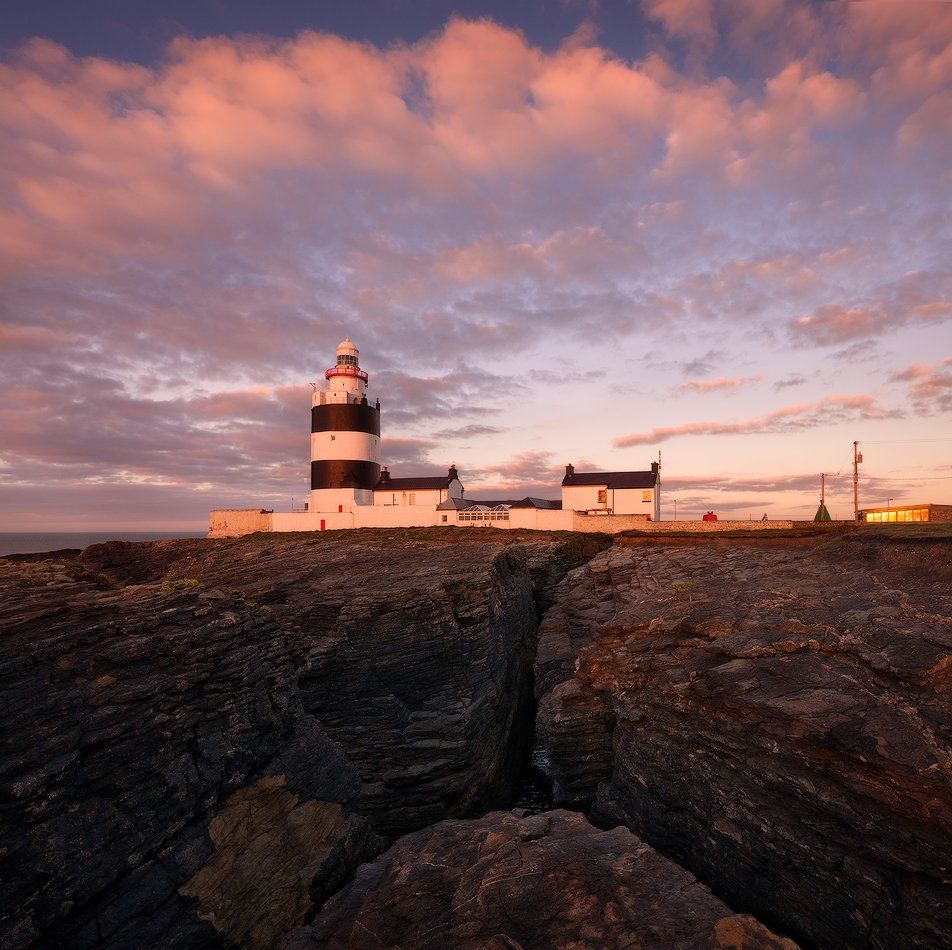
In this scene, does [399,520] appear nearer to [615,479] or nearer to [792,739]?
[615,479]

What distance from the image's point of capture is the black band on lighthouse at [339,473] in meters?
60.9

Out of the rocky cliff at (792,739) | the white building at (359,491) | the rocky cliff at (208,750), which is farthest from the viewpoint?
the white building at (359,491)

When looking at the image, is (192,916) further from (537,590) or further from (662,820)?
(537,590)

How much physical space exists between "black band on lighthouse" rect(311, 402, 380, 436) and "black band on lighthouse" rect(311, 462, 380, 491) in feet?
4.90

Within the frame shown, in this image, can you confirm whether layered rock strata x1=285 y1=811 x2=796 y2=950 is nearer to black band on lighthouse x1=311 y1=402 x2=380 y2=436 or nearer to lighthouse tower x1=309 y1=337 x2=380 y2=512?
lighthouse tower x1=309 y1=337 x2=380 y2=512

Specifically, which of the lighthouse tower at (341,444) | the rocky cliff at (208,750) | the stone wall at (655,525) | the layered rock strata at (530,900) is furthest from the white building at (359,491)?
the layered rock strata at (530,900)

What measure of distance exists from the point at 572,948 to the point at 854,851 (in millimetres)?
6621

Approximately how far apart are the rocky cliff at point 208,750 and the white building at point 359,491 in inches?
1443

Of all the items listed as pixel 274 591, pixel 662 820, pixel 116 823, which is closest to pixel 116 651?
pixel 116 823

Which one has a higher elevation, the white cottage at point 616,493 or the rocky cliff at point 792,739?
the white cottage at point 616,493

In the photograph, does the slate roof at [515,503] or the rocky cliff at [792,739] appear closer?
the rocky cliff at [792,739]

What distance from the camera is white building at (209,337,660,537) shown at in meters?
59.8

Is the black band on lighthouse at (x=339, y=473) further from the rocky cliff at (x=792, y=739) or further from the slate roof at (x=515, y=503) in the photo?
the rocky cliff at (x=792, y=739)

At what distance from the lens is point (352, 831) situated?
45.9 feet
